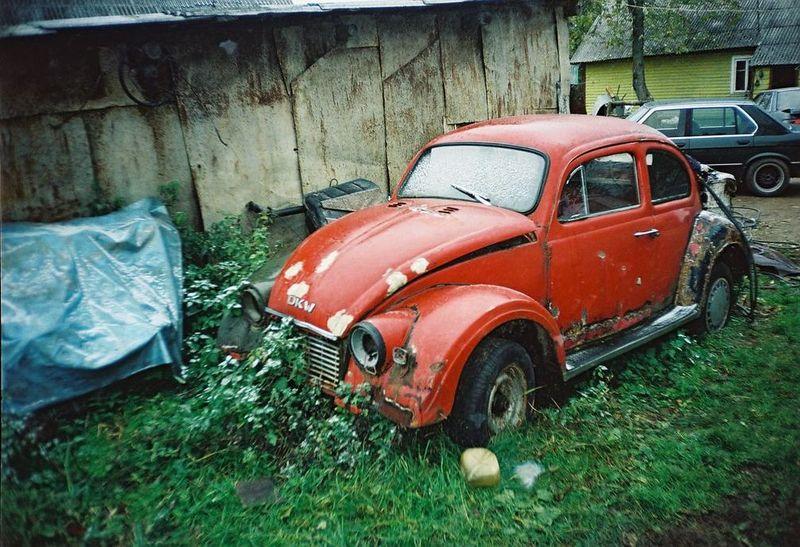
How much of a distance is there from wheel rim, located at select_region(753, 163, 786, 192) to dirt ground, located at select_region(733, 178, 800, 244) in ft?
0.84

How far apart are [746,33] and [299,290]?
26.6 m

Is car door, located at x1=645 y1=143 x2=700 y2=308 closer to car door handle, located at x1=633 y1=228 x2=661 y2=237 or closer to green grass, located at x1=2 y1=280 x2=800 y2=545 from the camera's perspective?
car door handle, located at x1=633 y1=228 x2=661 y2=237

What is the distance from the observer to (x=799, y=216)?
9.80 metres

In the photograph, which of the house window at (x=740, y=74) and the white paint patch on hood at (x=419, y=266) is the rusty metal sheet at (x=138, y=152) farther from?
the house window at (x=740, y=74)

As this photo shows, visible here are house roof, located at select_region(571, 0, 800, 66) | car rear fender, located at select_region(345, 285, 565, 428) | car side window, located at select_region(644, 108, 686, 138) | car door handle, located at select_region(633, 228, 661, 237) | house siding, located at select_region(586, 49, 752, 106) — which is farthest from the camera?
A: house siding, located at select_region(586, 49, 752, 106)

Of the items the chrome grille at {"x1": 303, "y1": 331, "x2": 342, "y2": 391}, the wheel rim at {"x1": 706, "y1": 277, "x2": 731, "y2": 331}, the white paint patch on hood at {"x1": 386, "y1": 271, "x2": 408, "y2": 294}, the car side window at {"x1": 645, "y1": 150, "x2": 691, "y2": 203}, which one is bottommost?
the wheel rim at {"x1": 706, "y1": 277, "x2": 731, "y2": 331}

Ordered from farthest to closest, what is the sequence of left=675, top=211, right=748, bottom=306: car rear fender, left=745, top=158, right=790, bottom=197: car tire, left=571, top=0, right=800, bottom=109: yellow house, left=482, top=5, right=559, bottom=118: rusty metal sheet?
1. left=571, top=0, right=800, bottom=109: yellow house
2. left=745, top=158, right=790, bottom=197: car tire
3. left=482, top=5, right=559, bottom=118: rusty metal sheet
4. left=675, top=211, right=748, bottom=306: car rear fender

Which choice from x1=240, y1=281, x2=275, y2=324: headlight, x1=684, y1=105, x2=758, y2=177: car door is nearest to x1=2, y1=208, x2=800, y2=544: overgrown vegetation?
x1=240, y1=281, x2=275, y2=324: headlight

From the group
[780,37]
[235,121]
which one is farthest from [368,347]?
[780,37]

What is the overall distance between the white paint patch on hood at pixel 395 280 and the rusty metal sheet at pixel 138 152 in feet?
11.0

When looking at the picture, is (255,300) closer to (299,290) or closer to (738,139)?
(299,290)

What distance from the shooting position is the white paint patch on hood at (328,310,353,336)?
338cm

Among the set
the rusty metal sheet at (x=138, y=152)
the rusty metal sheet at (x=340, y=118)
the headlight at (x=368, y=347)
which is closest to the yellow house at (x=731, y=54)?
the rusty metal sheet at (x=340, y=118)

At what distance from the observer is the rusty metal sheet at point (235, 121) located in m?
5.86
